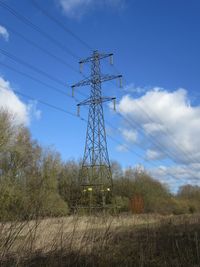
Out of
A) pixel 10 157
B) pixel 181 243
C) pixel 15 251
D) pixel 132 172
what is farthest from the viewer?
pixel 132 172

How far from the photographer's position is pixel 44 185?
5672 mm

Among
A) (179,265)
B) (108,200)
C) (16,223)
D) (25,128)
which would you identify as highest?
(25,128)

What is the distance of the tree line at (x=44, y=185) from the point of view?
Answer: 5.66 meters

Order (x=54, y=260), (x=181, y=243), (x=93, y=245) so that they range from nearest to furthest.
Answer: (x=54, y=260) < (x=93, y=245) < (x=181, y=243)

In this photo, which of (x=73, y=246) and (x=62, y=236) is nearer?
(x=62, y=236)

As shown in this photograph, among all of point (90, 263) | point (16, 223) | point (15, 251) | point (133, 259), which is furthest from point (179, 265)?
point (16, 223)

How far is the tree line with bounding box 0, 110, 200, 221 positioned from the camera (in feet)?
18.6

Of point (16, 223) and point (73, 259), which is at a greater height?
point (16, 223)

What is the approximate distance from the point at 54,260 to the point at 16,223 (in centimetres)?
171

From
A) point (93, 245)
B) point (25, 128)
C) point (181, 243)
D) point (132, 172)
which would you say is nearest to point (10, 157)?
point (25, 128)

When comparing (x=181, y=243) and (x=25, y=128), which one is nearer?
(x=181, y=243)

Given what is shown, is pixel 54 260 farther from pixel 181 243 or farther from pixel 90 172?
pixel 90 172

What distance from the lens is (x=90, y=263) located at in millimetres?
6930

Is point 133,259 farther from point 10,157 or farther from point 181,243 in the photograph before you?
point 10,157
